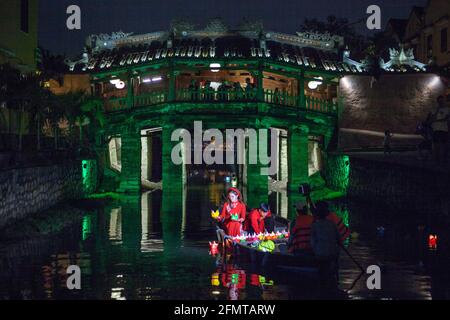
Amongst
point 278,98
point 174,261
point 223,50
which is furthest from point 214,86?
point 174,261

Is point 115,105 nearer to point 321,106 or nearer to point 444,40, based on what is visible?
point 321,106

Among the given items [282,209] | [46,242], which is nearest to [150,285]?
[46,242]

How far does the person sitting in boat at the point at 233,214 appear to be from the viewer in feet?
62.2

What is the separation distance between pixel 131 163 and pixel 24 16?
11256mm

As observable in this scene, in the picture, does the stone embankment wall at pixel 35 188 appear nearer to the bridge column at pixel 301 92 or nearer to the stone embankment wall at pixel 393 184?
the stone embankment wall at pixel 393 184

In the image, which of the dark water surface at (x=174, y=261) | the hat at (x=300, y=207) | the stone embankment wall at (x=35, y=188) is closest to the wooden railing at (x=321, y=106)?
the dark water surface at (x=174, y=261)

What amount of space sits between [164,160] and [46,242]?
2005 cm

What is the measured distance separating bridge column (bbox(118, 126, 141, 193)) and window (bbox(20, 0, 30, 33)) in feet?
32.0

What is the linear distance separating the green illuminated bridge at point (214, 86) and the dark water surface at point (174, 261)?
12.1 meters

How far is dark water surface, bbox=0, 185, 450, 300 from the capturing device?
13.9 meters

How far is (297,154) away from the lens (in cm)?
4209

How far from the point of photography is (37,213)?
25.3 metres

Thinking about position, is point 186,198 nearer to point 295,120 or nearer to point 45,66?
point 295,120

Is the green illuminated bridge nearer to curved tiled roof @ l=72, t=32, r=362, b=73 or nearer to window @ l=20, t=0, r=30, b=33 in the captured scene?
curved tiled roof @ l=72, t=32, r=362, b=73
